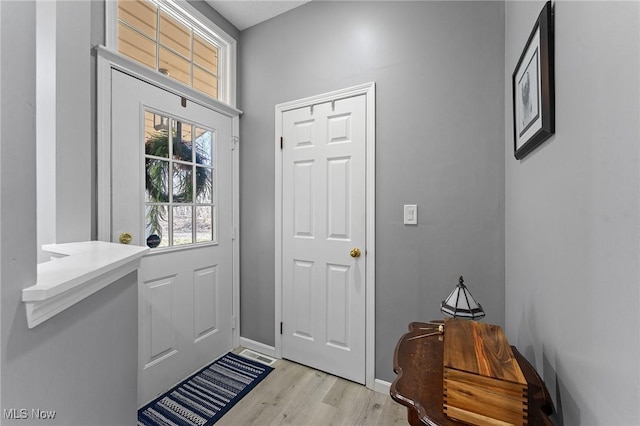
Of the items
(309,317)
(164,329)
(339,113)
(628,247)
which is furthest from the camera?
(309,317)

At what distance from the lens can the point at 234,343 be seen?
2488 millimetres

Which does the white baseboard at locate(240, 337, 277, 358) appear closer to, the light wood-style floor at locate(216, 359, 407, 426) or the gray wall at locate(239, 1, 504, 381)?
the light wood-style floor at locate(216, 359, 407, 426)

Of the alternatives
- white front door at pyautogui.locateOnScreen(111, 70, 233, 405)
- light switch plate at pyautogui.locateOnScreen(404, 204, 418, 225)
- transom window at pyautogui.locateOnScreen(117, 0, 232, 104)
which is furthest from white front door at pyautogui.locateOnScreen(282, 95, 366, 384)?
transom window at pyautogui.locateOnScreen(117, 0, 232, 104)

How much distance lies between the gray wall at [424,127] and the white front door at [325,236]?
0.15m

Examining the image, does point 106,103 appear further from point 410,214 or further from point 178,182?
point 410,214

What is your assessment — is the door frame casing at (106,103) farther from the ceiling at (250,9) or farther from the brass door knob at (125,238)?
the ceiling at (250,9)

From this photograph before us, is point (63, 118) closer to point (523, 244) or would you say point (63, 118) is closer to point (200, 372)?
point (200, 372)

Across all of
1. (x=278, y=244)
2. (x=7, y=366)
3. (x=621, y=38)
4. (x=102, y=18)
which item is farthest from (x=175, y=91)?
(x=621, y=38)

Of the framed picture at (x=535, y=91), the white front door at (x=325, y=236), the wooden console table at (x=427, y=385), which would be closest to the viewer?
the wooden console table at (x=427, y=385)

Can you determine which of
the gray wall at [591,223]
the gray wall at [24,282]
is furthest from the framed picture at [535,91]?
the gray wall at [24,282]

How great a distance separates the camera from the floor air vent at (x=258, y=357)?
89.2 inches

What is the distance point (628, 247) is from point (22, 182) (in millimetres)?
1159

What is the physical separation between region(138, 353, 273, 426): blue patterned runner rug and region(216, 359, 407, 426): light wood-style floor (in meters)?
0.07

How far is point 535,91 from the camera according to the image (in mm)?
963
